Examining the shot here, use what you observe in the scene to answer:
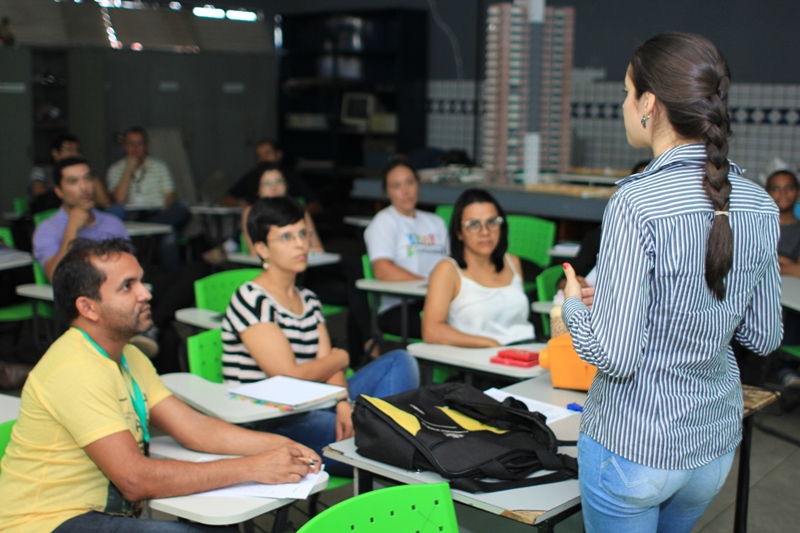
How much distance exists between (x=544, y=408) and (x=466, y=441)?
0.53 meters

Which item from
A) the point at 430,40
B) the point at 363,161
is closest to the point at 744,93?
the point at 430,40

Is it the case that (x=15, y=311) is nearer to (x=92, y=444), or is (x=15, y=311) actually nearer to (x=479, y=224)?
(x=479, y=224)

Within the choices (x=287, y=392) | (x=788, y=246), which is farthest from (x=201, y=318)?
(x=788, y=246)

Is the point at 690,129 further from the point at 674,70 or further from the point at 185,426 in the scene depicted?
the point at 185,426

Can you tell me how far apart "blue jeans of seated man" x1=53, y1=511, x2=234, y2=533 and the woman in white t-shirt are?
101 inches

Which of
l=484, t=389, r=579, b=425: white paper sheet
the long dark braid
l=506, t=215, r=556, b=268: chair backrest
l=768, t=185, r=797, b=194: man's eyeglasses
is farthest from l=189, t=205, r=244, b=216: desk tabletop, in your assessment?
the long dark braid

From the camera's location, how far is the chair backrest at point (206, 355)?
9.53 feet

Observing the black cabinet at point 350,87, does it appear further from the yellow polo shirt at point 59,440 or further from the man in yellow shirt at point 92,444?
the yellow polo shirt at point 59,440

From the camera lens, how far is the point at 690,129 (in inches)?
58.7

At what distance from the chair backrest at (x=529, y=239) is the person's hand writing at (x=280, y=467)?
3589mm

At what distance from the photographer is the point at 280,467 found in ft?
6.58

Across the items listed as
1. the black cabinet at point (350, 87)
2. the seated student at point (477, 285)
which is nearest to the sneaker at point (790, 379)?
the seated student at point (477, 285)

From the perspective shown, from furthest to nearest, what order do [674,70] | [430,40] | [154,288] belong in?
[430,40], [154,288], [674,70]

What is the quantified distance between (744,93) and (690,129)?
6611 mm
